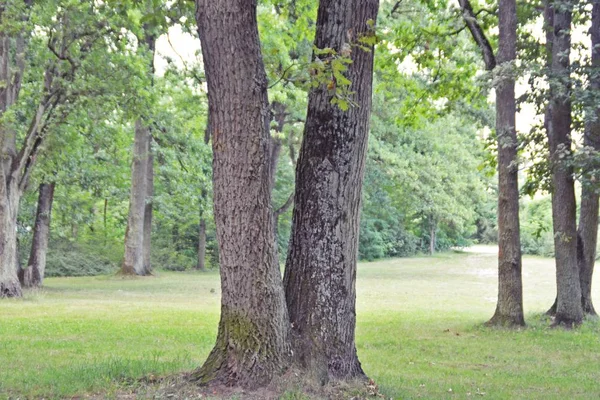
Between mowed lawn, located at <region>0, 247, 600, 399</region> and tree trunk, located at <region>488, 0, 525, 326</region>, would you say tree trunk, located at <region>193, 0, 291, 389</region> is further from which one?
tree trunk, located at <region>488, 0, 525, 326</region>

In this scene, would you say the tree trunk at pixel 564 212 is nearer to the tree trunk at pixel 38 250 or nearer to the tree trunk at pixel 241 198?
the tree trunk at pixel 241 198

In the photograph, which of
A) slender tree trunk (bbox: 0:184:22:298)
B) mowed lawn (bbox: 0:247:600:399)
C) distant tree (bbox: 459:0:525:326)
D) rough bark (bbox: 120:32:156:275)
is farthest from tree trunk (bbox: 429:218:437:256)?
distant tree (bbox: 459:0:525:326)

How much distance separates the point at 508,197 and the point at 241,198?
8.72 metres

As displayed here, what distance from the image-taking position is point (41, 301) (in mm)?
17297

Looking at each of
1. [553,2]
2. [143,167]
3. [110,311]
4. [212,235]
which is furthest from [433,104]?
[212,235]

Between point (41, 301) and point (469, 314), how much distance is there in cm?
1052

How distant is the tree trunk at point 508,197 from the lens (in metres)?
13.1

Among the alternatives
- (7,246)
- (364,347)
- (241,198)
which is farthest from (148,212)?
→ (241,198)

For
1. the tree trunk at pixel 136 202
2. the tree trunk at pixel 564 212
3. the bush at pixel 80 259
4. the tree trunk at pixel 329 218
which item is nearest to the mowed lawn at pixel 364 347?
the tree trunk at pixel 564 212

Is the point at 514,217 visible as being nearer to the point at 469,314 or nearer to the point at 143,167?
the point at 469,314

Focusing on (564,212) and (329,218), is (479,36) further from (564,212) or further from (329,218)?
(329,218)

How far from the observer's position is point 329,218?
633 centimetres

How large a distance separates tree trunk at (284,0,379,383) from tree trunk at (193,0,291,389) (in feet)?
1.49

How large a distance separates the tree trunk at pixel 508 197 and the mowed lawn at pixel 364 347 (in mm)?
579
